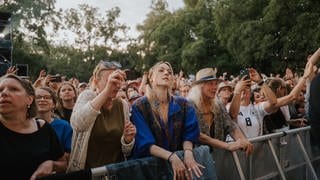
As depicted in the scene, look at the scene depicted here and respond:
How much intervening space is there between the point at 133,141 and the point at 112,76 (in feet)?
2.12

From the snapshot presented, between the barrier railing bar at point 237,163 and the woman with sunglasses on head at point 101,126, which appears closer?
the woman with sunglasses on head at point 101,126

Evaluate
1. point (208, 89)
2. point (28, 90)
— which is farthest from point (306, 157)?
point (28, 90)

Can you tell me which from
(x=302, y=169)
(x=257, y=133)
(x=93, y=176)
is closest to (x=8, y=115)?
(x=93, y=176)

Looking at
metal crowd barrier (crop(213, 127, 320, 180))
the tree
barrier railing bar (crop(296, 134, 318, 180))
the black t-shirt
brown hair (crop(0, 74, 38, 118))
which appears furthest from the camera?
the tree

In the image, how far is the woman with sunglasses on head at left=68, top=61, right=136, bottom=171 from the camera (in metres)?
3.64

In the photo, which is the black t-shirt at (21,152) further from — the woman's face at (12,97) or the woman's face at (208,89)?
the woman's face at (208,89)

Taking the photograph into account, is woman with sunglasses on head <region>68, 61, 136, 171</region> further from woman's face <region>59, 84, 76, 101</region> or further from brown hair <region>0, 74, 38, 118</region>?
woman's face <region>59, 84, 76, 101</region>

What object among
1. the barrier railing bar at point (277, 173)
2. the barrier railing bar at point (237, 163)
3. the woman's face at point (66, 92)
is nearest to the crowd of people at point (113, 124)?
the barrier railing bar at point (237, 163)

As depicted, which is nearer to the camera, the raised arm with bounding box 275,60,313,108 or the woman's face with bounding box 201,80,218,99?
the woman's face with bounding box 201,80,218,99

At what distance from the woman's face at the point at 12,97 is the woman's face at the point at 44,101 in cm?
104

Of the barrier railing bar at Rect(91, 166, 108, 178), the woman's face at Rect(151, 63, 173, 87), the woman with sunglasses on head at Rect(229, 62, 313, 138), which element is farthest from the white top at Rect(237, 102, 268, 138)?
the barrier railing bar at Rect(91, 166, 108, 178)

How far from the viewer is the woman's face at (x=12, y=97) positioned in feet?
10.2

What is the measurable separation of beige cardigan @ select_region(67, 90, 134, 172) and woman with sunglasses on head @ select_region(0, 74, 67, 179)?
1.14 ft

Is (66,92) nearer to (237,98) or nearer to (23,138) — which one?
(237,98)
